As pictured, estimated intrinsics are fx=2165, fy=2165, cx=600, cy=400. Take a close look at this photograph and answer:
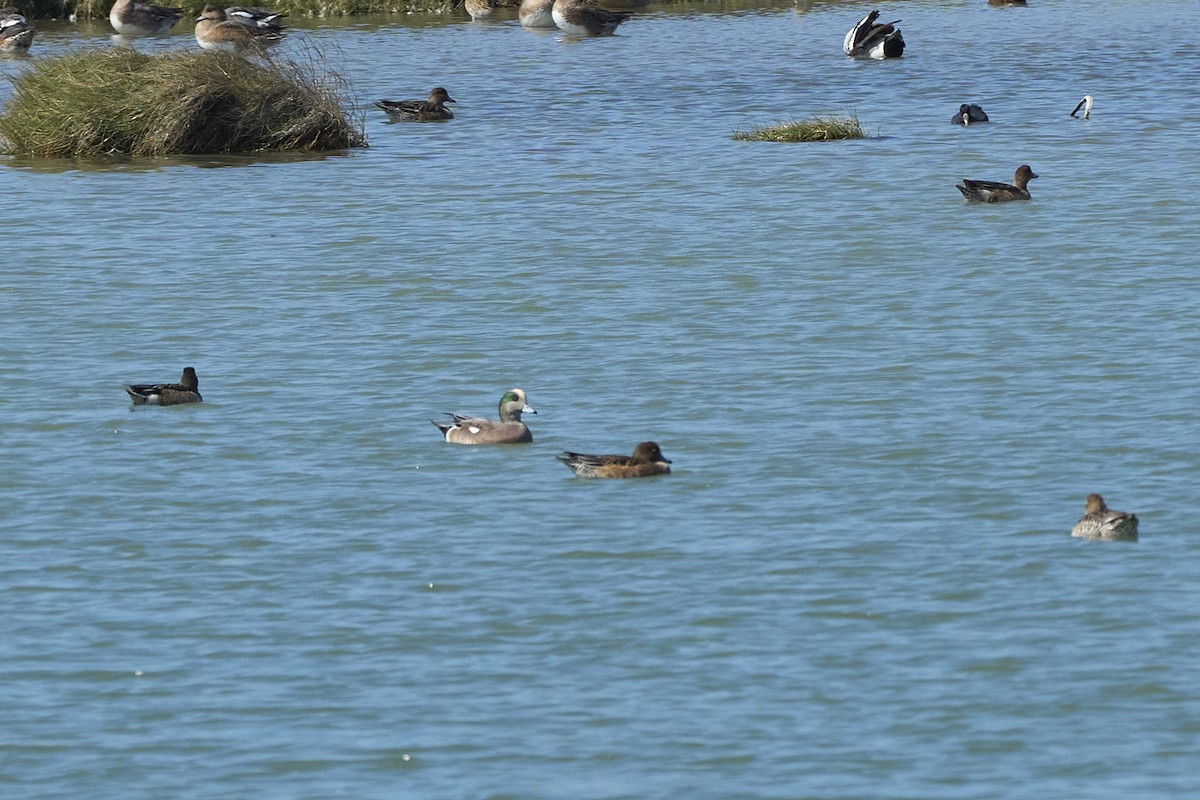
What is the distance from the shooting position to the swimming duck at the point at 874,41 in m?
45.9

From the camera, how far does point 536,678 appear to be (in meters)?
11.3

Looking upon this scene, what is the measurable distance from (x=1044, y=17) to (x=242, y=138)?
1115 inches

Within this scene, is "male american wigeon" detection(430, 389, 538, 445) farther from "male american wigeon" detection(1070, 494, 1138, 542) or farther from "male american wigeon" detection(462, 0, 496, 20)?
"male american wigeon" detection(462, 0, 496, 20)

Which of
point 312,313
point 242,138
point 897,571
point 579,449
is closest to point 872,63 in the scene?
point 242,138

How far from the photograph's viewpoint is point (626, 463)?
1483 centimetres

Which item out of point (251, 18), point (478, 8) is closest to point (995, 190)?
point (251, 18)

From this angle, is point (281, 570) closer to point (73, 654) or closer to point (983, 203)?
point (73, 654)

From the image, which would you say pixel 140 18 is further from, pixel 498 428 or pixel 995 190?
pixel 498 428

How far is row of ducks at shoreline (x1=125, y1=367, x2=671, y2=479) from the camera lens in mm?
14906

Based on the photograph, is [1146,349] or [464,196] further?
[464,196]

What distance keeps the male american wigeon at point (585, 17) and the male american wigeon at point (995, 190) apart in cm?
2739

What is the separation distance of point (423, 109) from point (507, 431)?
22394 mm

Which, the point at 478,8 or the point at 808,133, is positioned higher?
the point at 478,8

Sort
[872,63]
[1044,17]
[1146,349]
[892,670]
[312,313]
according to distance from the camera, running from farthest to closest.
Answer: [1044,17] < [872,63] < [312,313] < [1146,349] < [892,670]
